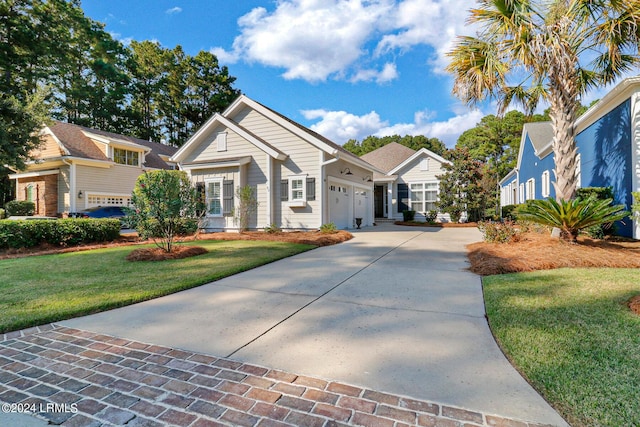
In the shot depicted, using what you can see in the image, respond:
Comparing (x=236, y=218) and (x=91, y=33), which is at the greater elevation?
(x=91, y=33)

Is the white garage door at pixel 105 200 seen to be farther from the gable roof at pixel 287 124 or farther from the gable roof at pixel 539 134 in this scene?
the gable roof at pixel 539 134

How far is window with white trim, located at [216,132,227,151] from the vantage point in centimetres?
1416

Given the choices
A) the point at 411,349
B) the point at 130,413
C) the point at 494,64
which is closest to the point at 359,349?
the point at 411,349

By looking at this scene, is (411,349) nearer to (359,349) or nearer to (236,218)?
(359,349)

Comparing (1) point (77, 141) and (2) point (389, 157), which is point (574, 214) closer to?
(2) point (389, 157)

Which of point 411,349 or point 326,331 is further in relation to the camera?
point 326,331

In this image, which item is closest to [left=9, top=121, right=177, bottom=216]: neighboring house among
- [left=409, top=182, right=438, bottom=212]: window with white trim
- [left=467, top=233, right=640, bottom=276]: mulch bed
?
[left=409, top=182, right=438, bottom=212]: window with white trim

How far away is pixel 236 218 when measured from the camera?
42.4 ft

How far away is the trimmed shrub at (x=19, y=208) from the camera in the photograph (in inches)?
699

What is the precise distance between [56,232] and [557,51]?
1512 cm

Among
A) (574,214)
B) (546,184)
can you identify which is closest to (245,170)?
(574,214)

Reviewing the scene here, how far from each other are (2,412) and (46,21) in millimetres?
32703

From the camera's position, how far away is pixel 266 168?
13.4 meters

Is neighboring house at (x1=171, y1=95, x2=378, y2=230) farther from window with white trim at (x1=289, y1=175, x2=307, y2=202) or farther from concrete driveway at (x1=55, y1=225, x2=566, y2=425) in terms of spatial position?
concrete driveway at (x1=55, y1=225, x2=566, y2=425)
